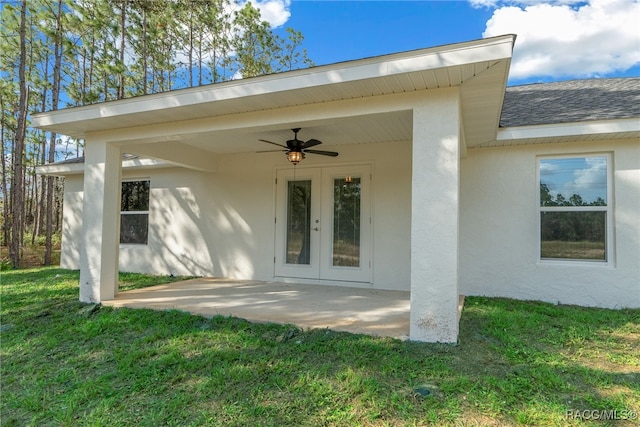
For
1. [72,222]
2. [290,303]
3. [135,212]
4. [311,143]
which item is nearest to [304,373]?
[290,303]

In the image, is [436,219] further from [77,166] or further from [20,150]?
[20,150]

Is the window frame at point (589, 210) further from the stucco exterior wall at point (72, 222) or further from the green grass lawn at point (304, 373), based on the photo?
the stucco exterior wall at point (72, 222)

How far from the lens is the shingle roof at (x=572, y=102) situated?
14.9 feet

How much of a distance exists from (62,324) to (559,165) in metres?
6.61

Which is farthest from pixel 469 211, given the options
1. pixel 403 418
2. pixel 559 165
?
pixel 403 418

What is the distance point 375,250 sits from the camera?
5.67 meters

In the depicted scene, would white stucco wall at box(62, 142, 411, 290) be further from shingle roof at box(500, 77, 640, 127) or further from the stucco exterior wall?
shingle roof at box(500, 77, 640, 127)

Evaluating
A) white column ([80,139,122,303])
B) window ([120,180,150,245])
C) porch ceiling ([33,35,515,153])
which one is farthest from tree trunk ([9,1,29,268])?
white column ([80,139,122,303])

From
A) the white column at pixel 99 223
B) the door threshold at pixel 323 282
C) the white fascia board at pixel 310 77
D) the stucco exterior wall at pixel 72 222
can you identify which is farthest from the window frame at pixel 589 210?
the stucco exterior wall at pixel 72 222

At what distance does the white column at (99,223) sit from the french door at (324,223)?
2665 mm

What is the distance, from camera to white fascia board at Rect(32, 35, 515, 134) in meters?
2.60

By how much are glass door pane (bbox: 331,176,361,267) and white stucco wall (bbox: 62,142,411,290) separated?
31cm

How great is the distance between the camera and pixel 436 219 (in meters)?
3.04

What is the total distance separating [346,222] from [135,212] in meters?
4.92
